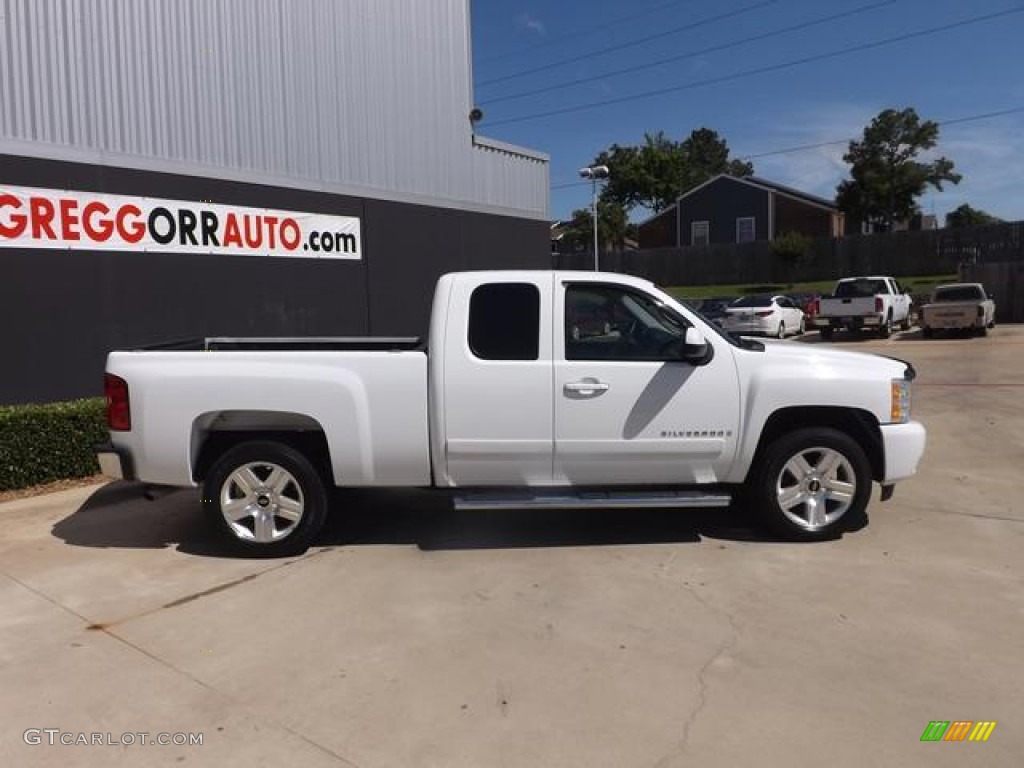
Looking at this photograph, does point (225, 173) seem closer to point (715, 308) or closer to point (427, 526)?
point (427, 526)

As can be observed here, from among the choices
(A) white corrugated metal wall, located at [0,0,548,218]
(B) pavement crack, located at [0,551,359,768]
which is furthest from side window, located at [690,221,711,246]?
(B) pavement crack, located at [0,551,359,768]

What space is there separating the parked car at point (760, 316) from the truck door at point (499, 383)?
721 inches

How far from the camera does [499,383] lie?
17.5ft

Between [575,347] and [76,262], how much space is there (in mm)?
6141

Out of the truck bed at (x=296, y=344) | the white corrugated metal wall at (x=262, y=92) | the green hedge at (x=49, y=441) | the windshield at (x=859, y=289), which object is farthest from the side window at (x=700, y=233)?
the truck bed at (x=296, y=344)

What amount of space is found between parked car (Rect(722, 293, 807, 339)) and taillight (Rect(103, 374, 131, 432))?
19.4m

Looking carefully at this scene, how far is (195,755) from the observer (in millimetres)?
3234

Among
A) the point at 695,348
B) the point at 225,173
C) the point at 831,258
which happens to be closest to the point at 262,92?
the point at 225,173

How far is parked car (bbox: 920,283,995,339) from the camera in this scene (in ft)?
76.0

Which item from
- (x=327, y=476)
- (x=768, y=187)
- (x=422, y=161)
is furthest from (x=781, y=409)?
(x=768, y=187)

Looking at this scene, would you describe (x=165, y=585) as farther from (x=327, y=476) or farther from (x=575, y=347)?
(x=575, y=347)

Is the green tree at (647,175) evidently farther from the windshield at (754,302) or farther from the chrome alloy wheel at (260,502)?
the chrome alloy wheel at (260,502)

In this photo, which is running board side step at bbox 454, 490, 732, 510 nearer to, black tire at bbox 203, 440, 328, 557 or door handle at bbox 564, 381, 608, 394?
door handle at bbox 564, 381, 608, 394

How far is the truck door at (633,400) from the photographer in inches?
211
